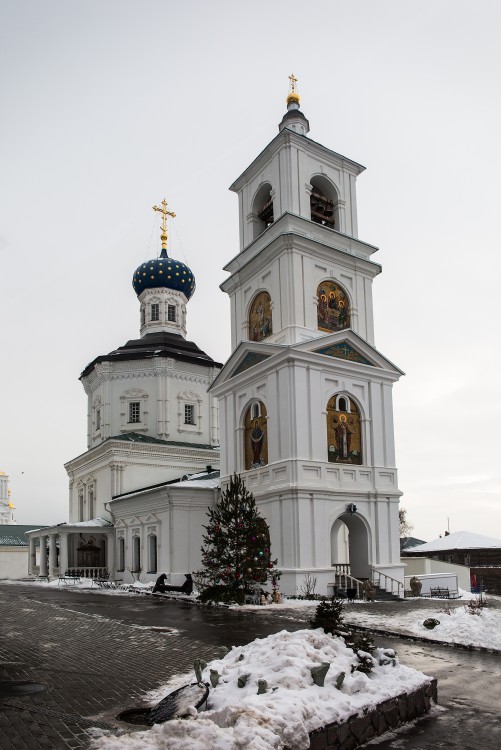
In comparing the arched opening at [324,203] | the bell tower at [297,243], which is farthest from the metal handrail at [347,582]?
the arched opening at [324,203]

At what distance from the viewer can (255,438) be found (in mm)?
28672

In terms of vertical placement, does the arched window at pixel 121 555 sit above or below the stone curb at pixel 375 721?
below

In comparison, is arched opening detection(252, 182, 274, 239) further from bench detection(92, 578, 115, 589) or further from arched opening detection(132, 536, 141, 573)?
bench detection(92, 578, 115, 589)

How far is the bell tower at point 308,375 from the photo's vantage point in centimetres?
2605

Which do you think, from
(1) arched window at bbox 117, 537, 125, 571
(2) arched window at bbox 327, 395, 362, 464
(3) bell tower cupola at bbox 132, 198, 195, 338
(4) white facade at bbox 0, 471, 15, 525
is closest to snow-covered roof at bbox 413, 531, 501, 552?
(2) arched window at bbox 327, 395, 362, 464

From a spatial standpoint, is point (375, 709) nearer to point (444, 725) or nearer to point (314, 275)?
point (444, 725)

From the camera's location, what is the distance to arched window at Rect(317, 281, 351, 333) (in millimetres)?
29219

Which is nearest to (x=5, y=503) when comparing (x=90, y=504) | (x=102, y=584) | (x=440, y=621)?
(x=90, y=504)

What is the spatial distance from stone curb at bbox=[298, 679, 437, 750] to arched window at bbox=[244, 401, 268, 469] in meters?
19.3

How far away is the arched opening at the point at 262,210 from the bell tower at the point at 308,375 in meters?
0.05

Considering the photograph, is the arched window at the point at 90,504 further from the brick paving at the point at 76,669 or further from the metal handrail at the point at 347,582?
the brick paving at the point at 76,669

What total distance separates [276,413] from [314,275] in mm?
6282

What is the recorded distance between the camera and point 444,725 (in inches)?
312

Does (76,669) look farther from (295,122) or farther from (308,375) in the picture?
(295,122)
